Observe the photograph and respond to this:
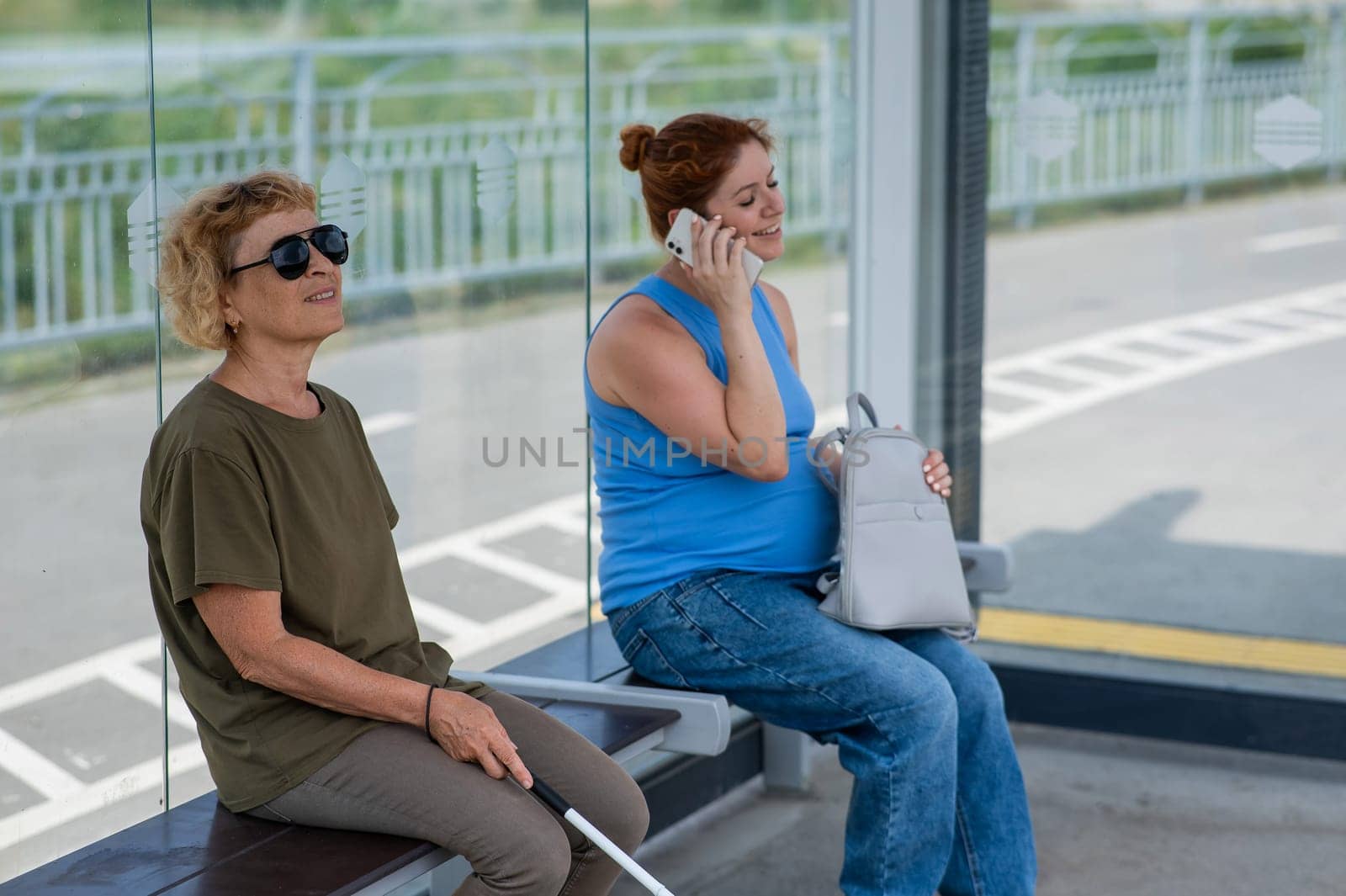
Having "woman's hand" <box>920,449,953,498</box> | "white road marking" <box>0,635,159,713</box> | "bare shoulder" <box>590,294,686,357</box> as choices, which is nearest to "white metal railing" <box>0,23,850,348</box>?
"bare shoulder" <box>590,294,686,357</box>

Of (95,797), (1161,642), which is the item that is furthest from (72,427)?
(1161,642)

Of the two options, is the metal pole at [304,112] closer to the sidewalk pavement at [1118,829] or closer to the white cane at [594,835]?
the white cane at [594,835]

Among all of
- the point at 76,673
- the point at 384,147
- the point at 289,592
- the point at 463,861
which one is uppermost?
the point at 384,147

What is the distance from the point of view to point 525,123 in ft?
10.8

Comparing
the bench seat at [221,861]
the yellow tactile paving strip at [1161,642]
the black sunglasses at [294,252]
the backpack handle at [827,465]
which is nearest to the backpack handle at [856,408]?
the backpack handle at [827,465]

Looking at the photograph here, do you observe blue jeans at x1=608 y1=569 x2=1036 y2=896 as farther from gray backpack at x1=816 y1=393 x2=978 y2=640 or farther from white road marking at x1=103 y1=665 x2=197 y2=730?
white road marking at x1=103 y1=665 x2=197 y2=730

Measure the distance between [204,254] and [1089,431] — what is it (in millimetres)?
2767

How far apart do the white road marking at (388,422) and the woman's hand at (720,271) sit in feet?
1.94

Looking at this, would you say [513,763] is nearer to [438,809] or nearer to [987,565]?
[438,809]

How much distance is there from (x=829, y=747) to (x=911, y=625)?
1331 mm

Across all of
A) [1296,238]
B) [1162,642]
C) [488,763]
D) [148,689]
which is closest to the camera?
[488,763]

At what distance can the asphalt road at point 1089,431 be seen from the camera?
314 centimetres

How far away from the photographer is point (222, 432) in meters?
2.22

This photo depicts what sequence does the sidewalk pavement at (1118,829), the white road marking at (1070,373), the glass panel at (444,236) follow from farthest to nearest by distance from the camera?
the white road marking at (1070,373)
the sidewalk pavement at (1118,829)
the glass panel at (444,236)
